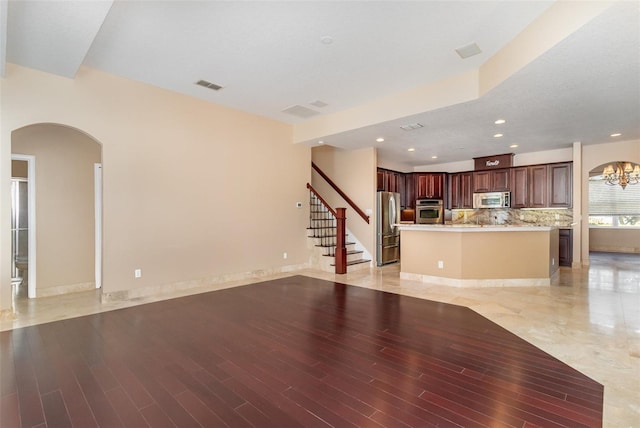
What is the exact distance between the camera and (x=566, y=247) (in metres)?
7.14

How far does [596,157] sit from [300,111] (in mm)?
6763

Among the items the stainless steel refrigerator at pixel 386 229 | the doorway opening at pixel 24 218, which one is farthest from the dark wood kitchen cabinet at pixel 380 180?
the doorway opening at pixel 24 218

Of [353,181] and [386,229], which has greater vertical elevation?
[353,181]

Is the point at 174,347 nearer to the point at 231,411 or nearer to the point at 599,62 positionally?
the point at 231,411

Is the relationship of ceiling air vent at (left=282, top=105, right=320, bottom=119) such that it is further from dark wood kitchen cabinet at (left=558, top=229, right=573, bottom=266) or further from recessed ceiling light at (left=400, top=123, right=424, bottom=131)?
dark wood kitchen cabinet at (left=558, top=229, right=573, bottom=266)

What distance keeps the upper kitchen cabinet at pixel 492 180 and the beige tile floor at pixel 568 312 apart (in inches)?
102

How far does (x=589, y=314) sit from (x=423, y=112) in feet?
11.3

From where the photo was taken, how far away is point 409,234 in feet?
19.7

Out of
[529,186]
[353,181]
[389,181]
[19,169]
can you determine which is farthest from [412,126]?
[19,169]

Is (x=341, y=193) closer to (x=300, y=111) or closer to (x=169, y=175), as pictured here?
(x=300, y=111)

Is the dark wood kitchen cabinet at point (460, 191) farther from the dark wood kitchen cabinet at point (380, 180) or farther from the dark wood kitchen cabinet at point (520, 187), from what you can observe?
the dark wood kitchen cabinet at point (380, 180)

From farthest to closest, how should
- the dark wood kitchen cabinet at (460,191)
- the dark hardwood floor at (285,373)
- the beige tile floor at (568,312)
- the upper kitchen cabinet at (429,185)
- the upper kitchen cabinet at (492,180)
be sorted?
1. the upper kitchen cabinet at (429,185)
2. the dark wood kitchen cabinet at (460,191)
3. the upper kitchen cabinet at (492,180)
4. the beige tile floor at (568,312)
5. the dark hardwood floor at (285,373)

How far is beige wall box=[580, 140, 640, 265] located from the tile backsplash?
39 cm

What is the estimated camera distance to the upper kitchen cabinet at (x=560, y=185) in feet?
23.9
